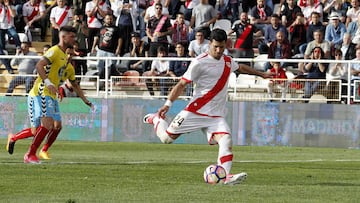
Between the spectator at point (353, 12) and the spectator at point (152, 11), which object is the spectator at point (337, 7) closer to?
the spectator at point (353, 12)

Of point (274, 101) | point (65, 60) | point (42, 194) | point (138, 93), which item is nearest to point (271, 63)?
point (274, 101)

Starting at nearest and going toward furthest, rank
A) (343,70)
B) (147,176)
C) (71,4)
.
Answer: (147,176)
(343,70)
(71,4)

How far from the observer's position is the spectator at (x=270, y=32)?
30.0m

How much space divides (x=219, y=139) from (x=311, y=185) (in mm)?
1433

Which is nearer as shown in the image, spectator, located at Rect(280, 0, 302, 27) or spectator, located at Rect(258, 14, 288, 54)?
spectator, located at Rect(258, 14, 288, 54)

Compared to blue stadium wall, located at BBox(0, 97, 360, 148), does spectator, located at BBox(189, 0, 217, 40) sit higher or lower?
higher

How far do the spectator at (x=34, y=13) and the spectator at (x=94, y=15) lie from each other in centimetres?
192

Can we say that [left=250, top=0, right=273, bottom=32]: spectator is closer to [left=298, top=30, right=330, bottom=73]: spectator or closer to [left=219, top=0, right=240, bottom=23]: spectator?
[left=219, top=0, right=240, bottom=23]: spectator

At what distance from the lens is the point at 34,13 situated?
34500 mm

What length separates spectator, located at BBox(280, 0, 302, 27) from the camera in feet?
101

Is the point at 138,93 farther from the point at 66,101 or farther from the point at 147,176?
the point at 147,176

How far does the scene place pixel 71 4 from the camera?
1385 inches

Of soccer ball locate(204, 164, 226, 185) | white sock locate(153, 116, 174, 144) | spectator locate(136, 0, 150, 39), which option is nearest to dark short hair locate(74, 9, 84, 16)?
spectator locate(136, 0, 150, 39)

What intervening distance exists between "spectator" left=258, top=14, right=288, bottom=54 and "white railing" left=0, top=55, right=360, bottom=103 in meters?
2.41
